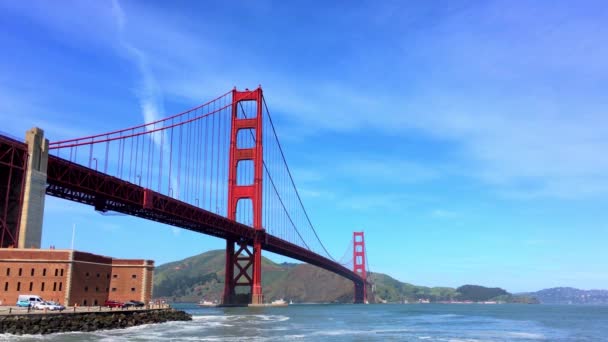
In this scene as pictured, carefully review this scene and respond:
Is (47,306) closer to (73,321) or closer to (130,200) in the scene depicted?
(73,321)

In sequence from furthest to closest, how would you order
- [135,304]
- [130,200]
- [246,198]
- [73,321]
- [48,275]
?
[246,198] < [130,200] < [135,304] < [48,275] < [73,321]

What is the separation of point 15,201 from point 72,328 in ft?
40.1

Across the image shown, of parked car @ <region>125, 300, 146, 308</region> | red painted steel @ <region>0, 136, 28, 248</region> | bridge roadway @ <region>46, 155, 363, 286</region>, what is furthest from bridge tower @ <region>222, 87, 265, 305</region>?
Answer: red painted steel @ <region>0, 136, 28, 248</region>

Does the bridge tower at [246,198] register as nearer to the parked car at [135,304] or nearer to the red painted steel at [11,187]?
the parked car at [135,304]

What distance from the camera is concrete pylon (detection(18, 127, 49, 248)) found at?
41719mm

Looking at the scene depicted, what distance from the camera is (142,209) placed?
201 ft

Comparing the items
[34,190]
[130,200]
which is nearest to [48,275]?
[34,190]

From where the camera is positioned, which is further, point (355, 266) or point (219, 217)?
point (355, 266)

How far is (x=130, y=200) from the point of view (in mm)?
58312

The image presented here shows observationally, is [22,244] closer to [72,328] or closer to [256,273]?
[72,328]

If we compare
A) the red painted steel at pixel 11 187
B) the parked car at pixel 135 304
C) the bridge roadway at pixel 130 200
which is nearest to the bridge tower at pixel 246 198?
the bridge roadway at pixel 130 200

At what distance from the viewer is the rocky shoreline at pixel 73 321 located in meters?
31.2

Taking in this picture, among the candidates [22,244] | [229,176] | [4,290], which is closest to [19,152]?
[22,244]

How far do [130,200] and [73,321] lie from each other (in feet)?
78.5
